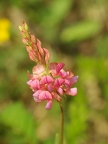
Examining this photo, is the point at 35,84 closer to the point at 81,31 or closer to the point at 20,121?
the point at 20,121

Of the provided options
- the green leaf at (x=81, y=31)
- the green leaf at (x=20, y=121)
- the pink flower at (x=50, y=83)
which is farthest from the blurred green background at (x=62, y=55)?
the pink flower at (x=50, y=83)

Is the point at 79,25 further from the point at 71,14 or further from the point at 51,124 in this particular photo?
the point at 51,124

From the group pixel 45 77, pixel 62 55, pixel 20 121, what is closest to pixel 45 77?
pixel 45 77

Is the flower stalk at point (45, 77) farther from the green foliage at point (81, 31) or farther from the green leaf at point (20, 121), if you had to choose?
the green foliage at point (81, 31)

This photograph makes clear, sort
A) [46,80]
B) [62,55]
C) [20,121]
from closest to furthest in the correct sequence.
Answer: [46,80] → [20,121] → [62,55]

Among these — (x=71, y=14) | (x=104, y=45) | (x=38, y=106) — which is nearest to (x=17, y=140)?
(x=38, y=106)

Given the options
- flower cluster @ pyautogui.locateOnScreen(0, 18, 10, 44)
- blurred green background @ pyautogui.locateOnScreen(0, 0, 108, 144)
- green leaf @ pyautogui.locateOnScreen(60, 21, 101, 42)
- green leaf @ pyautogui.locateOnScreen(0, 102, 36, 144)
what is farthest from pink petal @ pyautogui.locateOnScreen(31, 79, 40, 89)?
green leaf @ pyautogui.locateOnScreen(60, 21, 101, 42)
